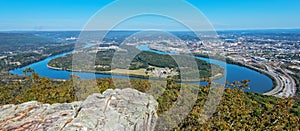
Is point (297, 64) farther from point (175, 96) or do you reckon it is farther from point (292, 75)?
point (175, 96)

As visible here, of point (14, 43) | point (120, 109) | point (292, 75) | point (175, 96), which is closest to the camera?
point (120, 109)

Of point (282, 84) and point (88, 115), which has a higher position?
point (88, 115)

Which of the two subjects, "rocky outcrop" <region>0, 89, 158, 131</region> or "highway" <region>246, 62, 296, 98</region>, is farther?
"highway" <region>246, 62, 296, 98</region>

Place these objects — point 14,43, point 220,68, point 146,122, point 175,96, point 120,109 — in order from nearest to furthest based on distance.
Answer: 1. point 120,109
2. point 146,122
3. point 175,96
4. point 220,68
5. point 14,43

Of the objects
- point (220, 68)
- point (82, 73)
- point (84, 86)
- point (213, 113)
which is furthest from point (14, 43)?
point (213, 113)

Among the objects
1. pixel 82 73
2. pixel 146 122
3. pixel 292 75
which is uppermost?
pixel 146 122

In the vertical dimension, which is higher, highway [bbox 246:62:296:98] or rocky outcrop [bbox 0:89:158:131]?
rocky outcrop [bbox 0:89:158:131]

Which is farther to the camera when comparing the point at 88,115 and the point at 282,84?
the point at 282,84

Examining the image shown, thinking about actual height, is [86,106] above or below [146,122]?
above
